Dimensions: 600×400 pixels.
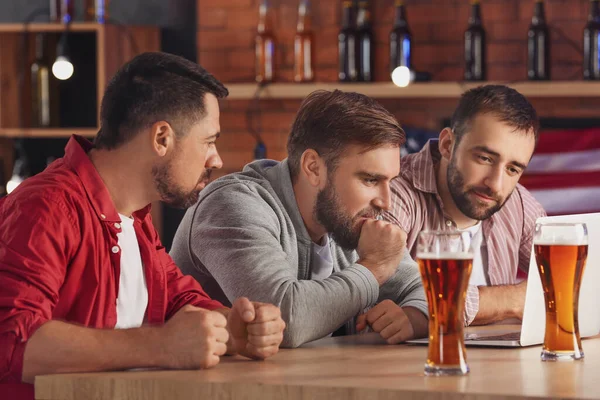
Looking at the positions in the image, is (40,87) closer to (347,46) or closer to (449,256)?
(347,46)

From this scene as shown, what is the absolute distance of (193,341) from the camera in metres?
1.44

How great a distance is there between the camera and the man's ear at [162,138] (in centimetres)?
188

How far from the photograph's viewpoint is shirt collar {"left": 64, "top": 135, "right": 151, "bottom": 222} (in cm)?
176

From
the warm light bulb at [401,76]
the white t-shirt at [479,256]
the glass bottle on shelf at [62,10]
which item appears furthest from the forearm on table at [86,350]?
the glass bottle on shelf at [62,10]

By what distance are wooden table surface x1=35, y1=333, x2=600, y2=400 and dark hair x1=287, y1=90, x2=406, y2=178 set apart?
649mm

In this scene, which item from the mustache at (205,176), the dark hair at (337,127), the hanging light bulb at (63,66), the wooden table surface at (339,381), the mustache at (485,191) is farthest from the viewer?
the hanging light bulb at (63,66)

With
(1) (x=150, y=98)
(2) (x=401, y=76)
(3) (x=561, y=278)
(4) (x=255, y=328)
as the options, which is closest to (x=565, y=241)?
(3) (x=561, y=278)

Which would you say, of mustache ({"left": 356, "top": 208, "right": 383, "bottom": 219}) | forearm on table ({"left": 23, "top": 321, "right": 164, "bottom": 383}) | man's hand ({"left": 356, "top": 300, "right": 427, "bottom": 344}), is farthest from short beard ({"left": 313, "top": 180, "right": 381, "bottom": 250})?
forearm on table ({"left": 23, "top": 321, "right": 164, "bottom": 383})

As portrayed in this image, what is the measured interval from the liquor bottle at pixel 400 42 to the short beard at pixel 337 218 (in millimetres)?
2234

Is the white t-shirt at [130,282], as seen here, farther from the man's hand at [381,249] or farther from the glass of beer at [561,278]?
the glass of beer at [561,278]

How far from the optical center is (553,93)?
13.6 ft

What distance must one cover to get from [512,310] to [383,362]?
2.53 ft

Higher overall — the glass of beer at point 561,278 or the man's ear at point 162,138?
the man's ear at point 162,138

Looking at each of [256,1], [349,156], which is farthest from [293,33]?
[349,156]
